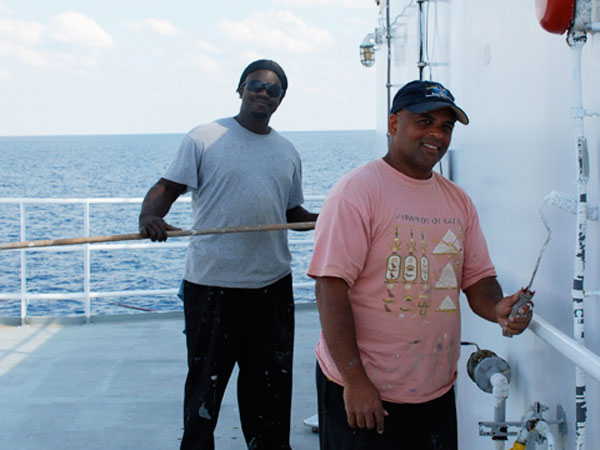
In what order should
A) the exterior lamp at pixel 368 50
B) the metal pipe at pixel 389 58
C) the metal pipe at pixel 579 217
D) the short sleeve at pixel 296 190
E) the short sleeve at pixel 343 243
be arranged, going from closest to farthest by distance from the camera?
the metal pipe at pixel 579 217 < the short sleeve at pixel 343 243 < the short sleeve at pixel 296 190 < the metal pipe at pixel 389 58 < the exterior lamp at pixel 368 50

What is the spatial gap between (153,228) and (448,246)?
4.61 ft

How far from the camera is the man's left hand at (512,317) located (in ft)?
5.83

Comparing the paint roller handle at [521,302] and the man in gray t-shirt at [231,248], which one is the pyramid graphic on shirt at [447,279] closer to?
the paint roller handle at [521,302]

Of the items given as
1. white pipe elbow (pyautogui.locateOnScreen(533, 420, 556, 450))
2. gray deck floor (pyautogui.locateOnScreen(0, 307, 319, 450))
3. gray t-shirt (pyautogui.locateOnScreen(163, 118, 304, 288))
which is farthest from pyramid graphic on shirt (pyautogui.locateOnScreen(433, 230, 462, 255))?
gray deck floor (pyautogui.locateOnScreen(0, 307, 319, 450))

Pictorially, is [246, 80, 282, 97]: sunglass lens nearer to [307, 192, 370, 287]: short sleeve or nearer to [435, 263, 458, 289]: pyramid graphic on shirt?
[307, 192, 370, 287]: short sleeve

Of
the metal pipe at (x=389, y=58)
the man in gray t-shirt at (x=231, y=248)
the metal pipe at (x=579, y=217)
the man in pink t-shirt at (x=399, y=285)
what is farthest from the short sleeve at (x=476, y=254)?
the metal pipe at (x=389, y=58)

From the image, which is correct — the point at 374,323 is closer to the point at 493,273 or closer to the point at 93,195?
the point at 493,273

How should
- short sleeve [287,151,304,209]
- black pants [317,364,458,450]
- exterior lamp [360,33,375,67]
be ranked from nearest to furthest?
black pants [317,364,458,450], short sleeve [287,151,304,209], exterior lamp [360,33,375,67]

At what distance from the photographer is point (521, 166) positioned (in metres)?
2.09

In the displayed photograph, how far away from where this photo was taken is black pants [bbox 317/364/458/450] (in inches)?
79.4

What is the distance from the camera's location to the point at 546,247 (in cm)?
190

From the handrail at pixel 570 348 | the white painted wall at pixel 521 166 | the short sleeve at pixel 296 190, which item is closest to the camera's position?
the handrail at pixel 570 348

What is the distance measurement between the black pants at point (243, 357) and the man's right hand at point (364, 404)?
1201 mm

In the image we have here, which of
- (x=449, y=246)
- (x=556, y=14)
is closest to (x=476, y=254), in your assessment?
(x=449, y=246)
